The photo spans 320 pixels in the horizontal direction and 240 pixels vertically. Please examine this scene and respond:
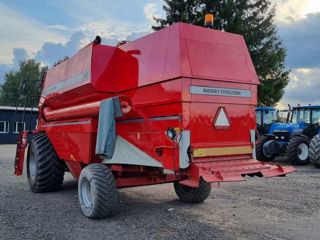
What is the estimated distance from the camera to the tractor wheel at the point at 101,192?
520 centimetres

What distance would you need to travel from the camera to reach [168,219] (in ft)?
18.1

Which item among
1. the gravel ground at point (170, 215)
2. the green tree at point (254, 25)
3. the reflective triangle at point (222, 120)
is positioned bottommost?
the gravel ground at point (170, 215)

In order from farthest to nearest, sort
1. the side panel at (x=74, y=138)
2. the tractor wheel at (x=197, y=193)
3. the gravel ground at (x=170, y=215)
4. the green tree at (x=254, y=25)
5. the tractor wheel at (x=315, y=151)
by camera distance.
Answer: the green tree at (x=254, y=25)
the tractor wheel at (x=315, y=151)
the tractor wheel at (x=197, y=193)
the side panel at (x=74, y=138)
the gravel ground at (x=170, y=215)

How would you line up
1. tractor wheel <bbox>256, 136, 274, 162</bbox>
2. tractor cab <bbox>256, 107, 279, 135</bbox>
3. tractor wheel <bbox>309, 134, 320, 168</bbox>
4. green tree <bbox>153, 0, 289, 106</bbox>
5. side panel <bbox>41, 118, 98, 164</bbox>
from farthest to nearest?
green tree <bbox>153, 0, 289, 106</bbox>, tractor cab <bbox>256, 107, 279, 135</bbox>, tractor wheel <bbox>256, 136, 274, 162</bbox>, tractor wheel <bbox>309, 134, 320, 168</bbox>, side panel <bbox>41, 118, 98, 164</bbox>

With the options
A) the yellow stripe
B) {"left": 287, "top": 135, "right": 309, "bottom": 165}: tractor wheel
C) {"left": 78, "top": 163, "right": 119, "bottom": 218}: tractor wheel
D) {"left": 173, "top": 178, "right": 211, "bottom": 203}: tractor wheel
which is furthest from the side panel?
{"left": 287, "top": 135, "right": 309, "bottom": 165}: tractor wheel

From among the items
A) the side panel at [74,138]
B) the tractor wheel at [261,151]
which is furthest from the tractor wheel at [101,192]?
the tractor wheel at [261,151]

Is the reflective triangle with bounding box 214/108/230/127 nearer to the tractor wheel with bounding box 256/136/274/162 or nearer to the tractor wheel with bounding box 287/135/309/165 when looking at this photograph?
the tractor wheel with bounding box 287/135/309/165

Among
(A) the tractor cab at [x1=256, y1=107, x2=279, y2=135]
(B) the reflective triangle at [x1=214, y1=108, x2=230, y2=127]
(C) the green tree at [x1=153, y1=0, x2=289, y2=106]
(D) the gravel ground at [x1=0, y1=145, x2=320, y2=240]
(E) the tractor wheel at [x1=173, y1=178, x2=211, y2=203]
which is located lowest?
(D) the gravel ground at [x1=0, y1=145, x2=320, y2=240]

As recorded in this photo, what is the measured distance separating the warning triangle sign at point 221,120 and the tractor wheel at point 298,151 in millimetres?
8904

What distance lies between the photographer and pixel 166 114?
4934 millimetres

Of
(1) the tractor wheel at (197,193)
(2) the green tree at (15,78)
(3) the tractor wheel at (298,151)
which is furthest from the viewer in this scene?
(2) the green tree at (15,78)

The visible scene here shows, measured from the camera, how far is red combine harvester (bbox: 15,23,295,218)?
15.7 ft

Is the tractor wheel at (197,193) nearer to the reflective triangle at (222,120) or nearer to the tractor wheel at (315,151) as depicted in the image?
the reflective triangle at (222,120)

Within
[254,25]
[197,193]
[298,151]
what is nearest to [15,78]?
[254,25]
